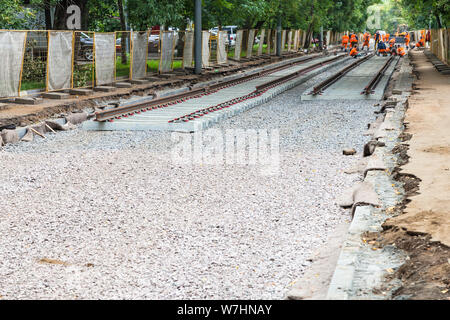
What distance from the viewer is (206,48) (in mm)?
30438

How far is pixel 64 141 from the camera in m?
11.9

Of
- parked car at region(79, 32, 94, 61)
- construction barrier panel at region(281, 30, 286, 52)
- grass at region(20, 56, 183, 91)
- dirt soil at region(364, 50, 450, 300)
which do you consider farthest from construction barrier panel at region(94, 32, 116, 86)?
construction barrier panel at region(281, 30, 286, 52)

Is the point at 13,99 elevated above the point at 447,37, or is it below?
below

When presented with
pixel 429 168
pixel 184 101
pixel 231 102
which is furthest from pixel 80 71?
pixel 429 168

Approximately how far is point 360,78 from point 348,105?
32.3 feet

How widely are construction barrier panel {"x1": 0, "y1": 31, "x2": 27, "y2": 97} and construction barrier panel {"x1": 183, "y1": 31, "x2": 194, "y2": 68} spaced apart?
473 inches

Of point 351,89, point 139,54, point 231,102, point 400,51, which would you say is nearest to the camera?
point 231,102

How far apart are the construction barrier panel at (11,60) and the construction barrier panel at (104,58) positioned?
3.58 m

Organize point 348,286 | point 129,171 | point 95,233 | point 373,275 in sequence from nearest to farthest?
point 348,286 → point 373,275 → point 95,233 → point 129,171

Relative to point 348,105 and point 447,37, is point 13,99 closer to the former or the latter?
point 348,105

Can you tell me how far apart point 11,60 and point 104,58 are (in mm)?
4581

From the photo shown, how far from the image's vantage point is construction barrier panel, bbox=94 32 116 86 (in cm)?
1972

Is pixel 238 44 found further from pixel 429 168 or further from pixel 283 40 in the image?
pixel 429 168

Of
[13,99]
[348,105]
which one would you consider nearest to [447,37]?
[348,105]
